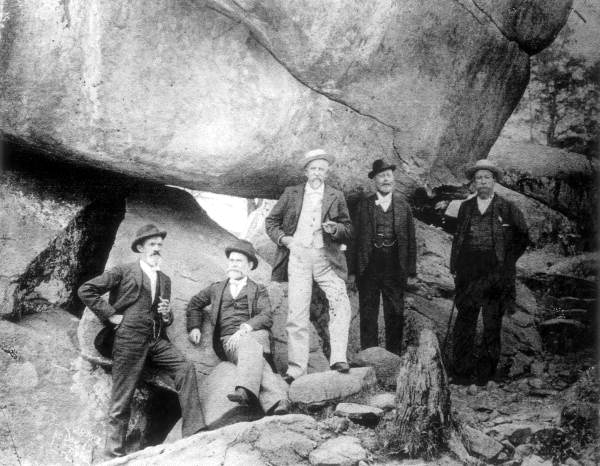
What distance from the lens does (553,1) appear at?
27.3 feet

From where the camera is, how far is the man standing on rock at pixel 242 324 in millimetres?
5500

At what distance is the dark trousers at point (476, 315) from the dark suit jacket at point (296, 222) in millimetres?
1392

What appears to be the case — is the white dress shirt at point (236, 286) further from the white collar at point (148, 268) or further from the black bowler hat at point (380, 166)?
the black bowler hat at point (380, 166)

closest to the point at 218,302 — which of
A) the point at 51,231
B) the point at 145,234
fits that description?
the point at 145,234

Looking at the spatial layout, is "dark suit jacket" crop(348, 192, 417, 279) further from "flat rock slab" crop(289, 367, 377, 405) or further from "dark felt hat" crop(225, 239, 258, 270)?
"flat rock slab" crop(289, 367, 377, 405)

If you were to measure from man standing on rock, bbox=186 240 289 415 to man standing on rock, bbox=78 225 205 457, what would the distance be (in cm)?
38

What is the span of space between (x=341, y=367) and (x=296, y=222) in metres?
1.60

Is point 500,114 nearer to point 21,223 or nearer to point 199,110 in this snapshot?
point 199,110

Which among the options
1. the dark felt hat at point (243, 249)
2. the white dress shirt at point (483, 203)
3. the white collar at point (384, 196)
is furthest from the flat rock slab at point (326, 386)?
the white dress shirt at point (483, 203)

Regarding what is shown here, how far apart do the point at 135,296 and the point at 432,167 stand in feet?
13.5

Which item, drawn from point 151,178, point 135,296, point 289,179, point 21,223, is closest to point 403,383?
point 135,296

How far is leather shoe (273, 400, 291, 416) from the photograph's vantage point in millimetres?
5414

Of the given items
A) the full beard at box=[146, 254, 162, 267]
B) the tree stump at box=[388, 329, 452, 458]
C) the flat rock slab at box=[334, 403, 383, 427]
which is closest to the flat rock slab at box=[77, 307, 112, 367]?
the full beard at box=[146, 254, 162, 267]

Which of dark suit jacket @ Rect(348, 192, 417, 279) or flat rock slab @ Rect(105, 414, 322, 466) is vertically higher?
dark suit jacket @ Rect(348, 192, 417, 279)
